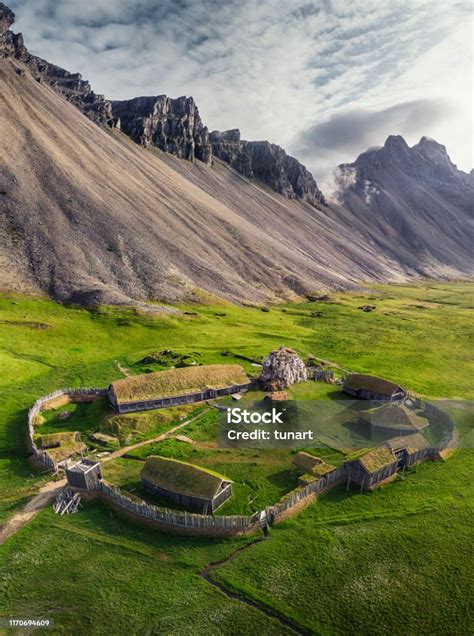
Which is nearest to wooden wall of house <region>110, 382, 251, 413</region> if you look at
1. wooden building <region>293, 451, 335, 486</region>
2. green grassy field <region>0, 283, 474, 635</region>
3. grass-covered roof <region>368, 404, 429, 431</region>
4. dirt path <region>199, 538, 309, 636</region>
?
green grassy field <region>0, 283, 474, 635</region>

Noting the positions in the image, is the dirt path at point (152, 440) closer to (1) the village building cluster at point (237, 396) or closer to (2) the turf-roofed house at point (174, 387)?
(1) the village building cluster at point (237, 396)

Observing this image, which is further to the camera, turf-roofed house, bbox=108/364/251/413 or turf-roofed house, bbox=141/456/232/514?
turf-roofed house, bbox=108/364/251/413

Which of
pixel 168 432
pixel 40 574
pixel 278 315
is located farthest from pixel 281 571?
pixel 278 315

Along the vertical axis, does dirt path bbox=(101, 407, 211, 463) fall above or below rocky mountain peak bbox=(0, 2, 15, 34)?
below

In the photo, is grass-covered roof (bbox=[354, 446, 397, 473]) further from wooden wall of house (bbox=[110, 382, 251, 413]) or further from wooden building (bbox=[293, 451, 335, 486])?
wooden wall of house (bbox=[110, 382, 251, 413])

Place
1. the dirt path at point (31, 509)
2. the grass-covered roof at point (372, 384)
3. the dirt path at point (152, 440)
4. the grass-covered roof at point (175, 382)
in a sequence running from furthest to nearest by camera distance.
Result: the grass-covered roof at point (372, 384), the grass-covered roof at point (175, 382), the dirt path at point (152, 440), the dirt path at point (31, 509)

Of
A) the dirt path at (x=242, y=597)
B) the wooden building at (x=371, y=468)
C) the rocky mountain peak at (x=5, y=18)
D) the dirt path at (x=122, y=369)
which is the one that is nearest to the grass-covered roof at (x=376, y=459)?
the wooden building at (x=371, y=468)

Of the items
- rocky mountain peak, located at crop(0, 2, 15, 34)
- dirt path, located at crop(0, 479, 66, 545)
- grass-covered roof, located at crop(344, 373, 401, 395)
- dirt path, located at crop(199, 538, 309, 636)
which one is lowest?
dirt path, located at crop(0, 479, 66, 545)
